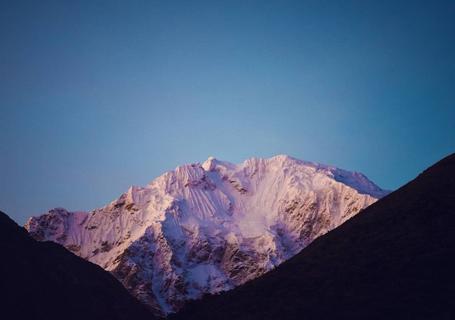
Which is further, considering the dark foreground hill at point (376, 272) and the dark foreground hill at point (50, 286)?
the dark foreground hill at point (50, 286)

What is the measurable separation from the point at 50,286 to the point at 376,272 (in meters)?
31.1

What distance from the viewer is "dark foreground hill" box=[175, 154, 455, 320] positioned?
129 ft

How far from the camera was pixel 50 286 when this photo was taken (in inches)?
2002

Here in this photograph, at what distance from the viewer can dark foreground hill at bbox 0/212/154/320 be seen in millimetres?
46156

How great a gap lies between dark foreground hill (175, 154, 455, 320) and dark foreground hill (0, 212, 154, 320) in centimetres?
878

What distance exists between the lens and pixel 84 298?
Result: 53.9m

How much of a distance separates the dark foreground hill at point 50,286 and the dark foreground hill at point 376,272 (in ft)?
28.8

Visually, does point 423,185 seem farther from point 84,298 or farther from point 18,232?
point 18,232

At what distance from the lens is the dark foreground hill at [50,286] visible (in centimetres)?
4616

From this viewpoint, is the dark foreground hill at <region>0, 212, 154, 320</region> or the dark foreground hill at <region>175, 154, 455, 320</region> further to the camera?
the dark foreground hill at <region>0, 212, 154, 320</region>

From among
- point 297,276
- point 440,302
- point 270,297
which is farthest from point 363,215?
point 440,302

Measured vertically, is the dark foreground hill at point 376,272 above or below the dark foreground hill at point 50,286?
below

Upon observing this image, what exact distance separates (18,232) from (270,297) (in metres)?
27.4

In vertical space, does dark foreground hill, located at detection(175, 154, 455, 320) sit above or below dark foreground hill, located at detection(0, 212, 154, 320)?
below
